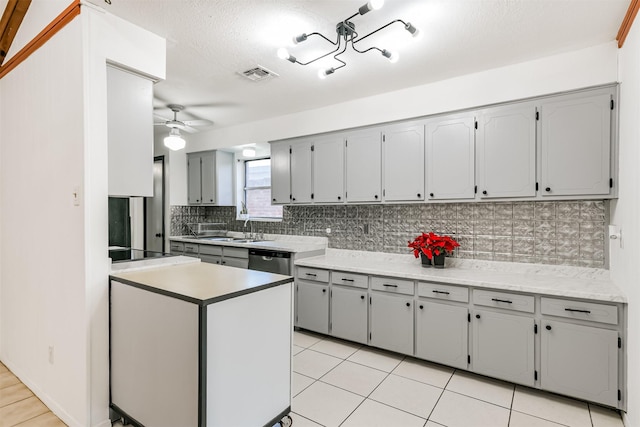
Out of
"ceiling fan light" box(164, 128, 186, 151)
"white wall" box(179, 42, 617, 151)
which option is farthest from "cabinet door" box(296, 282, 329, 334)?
"ceiling fan light" box(164, 128, 186, 151)

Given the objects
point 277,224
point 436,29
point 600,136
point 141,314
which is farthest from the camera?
point 277,224

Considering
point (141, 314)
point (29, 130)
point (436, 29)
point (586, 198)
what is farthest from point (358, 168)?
point (29, 130)

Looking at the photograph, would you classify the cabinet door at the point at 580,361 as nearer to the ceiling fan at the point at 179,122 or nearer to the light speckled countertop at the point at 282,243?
the light speckled countertop at the point at 282,243

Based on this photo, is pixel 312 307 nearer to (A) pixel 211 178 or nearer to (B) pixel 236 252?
(B) pixel 236 252

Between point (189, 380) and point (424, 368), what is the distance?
6.98 ft

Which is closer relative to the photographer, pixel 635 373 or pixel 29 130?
pixel 635 373

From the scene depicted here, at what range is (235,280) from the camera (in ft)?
6.56

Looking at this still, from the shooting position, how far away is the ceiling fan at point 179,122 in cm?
393

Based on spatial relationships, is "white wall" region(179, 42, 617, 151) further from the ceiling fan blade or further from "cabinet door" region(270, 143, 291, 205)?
the ceiling fan blade

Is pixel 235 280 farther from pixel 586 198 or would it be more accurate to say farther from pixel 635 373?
pixel 586 198

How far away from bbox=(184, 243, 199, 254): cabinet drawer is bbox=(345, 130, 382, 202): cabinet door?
2606mm

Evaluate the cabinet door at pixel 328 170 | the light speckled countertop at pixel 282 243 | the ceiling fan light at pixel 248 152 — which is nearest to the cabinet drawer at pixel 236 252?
the light speckled countertop at pixel 282 243

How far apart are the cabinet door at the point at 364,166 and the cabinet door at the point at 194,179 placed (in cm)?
283

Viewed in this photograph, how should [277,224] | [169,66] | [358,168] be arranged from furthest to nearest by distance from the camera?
[277,224], [358,168], [169,66]
